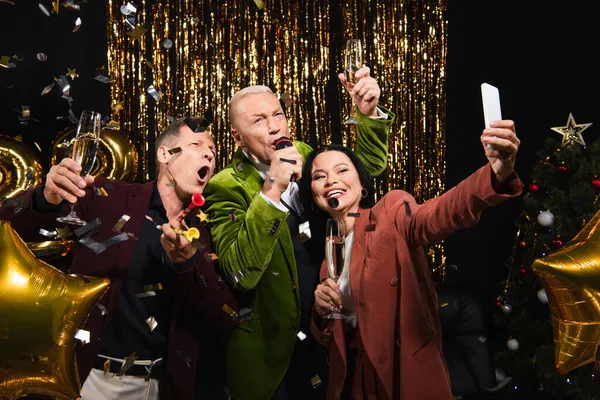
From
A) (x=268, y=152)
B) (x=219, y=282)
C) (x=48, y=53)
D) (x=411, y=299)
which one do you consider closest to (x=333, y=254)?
(x=411, y=299)

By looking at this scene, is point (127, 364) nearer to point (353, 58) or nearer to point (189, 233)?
point (189, 233)

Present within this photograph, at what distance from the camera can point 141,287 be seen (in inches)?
96.0

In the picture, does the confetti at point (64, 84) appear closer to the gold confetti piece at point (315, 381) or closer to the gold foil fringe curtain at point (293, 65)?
the gold foil fringe curtain at point (293, 65)

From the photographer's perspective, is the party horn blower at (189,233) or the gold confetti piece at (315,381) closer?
the party horn blower at (189,233)

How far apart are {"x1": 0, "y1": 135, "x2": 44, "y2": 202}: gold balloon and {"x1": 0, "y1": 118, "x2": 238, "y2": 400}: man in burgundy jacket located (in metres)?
1.13

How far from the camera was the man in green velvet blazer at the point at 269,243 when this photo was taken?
231 cm

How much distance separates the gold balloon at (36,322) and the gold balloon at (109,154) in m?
1.72

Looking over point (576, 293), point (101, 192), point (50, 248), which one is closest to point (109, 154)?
point (50, 248)

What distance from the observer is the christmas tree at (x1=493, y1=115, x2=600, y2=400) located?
4.30m

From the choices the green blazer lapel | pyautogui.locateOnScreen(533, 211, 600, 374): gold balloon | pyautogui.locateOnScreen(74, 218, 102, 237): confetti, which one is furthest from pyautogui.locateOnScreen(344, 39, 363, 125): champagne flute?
pyautogui.locateOnScreen(74, 218, 102, 237): confetti

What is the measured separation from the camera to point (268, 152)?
2641mm

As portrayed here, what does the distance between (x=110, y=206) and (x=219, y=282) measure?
0.48 m

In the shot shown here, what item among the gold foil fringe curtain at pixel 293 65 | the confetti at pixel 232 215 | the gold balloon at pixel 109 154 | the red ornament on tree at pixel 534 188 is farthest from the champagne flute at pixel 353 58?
the red ornament on tree at pixel 534 188

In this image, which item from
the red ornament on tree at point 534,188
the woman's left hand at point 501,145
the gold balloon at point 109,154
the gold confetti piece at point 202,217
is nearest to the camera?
the woman's left hand at point 501,145
